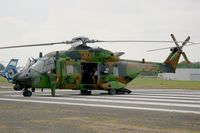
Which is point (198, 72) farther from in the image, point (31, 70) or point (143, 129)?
point (143, 129)

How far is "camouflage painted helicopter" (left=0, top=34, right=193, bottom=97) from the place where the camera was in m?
20.6

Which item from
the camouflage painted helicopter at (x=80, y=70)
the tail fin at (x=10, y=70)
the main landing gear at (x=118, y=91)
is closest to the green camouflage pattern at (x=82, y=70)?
the camouflage painted helicopter at (x=80, y=70)

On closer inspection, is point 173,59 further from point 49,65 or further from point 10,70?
point 10,70

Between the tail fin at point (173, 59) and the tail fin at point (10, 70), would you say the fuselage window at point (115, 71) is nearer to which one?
the tail fin at point (173, 59)

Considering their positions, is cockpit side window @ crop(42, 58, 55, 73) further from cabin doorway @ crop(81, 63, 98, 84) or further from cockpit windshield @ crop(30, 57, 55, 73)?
cabin doorway @ crop(81, 63, 98, 84)

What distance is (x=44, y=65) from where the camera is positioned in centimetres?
2100

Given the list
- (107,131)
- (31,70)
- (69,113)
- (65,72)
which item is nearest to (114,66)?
(65,72)

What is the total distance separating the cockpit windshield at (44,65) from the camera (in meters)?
20.8

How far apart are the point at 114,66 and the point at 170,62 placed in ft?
16.7

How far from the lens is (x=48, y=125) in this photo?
9188mm

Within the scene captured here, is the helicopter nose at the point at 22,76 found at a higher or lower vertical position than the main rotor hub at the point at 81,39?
lower

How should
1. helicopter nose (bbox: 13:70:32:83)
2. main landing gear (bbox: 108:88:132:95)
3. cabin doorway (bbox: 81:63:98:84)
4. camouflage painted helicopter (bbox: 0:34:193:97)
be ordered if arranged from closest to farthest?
helicopter nose (bbox: 13:70:32:83), camouflage painted helicopter (bbox: 0:34:193:97), cabin doorway (bbox: 81:63:98:84), main landing gear (bbox: 108:88:132:95)

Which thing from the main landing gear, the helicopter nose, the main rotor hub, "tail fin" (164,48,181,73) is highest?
the main rotor hub

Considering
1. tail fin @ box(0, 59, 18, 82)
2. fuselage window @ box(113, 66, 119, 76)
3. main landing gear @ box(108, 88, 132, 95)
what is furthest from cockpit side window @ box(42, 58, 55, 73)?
tail fin @ box(0, 59, 18, 82)
